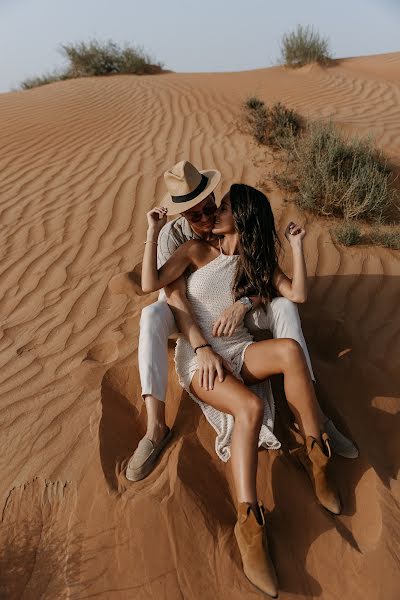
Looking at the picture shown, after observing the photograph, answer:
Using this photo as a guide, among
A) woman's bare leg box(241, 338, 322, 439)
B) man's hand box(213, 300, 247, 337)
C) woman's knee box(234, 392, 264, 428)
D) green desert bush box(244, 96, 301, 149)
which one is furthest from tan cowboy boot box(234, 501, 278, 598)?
green desert bush box(244, 96, 301, 149)

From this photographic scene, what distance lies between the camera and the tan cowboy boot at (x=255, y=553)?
2.11 meters

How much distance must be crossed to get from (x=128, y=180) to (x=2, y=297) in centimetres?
250

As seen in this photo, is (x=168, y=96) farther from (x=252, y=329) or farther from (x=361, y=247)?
(x=252, y=329)

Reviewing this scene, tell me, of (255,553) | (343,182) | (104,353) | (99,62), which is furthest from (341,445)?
(99,62)

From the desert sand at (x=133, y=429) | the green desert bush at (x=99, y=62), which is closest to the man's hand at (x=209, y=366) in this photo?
the desert sand at (x=133, y=429)

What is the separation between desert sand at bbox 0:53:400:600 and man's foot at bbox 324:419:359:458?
0.06 meters

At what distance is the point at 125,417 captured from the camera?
2.91 m

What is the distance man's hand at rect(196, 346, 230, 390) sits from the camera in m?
2.57

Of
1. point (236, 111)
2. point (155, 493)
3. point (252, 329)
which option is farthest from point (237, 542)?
A: point (236, 111)

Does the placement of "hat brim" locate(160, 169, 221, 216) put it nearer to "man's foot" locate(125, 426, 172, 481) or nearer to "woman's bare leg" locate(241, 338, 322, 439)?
"woman's bare leg" locate(241, 338, 322, 439)

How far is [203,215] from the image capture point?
113 inches

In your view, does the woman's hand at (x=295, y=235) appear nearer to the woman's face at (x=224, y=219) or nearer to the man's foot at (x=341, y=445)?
the woman's face at (x=224, y=219)

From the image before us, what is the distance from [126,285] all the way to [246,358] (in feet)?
5.77

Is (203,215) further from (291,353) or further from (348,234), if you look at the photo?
(348,234)
